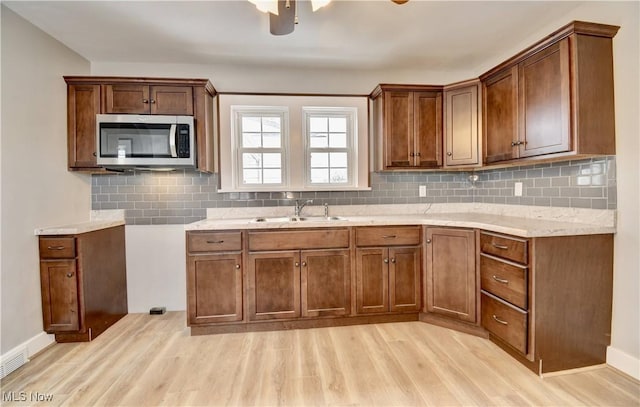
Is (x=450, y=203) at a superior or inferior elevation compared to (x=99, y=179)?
inferior

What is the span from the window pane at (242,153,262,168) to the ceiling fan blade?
1497 millimetres

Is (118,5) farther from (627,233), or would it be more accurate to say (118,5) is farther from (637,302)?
(637,302)

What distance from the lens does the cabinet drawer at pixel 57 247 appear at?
2296 millimetres

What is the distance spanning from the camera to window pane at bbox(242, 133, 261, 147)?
3123 mm

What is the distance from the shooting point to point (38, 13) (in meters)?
2.18

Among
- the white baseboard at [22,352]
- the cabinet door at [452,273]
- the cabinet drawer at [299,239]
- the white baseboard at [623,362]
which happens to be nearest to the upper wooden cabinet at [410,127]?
the cabinet door at [452,273]

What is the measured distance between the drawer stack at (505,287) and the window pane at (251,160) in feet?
7.18

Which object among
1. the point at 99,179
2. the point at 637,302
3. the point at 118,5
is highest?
the point at 118,5

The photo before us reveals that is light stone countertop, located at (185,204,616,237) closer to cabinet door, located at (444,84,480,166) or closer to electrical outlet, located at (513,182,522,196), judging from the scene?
electrical outlet, located at (513,182,522,196)

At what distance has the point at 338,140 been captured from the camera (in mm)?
3238

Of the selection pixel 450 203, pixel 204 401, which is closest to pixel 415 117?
pixel 450 203

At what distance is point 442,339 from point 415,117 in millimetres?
2026

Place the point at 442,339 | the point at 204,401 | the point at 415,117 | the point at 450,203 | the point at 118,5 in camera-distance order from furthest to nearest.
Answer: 1. the point at 450,203
2. the point at 415,117
3. the point at 442,339
4. the point at 118,5
5. the point at 204,401

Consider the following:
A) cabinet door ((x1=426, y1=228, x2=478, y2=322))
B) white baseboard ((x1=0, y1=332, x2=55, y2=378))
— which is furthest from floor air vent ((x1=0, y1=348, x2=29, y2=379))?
cabinet door ((x1=426, y1=228, x2=478, y2=322))
